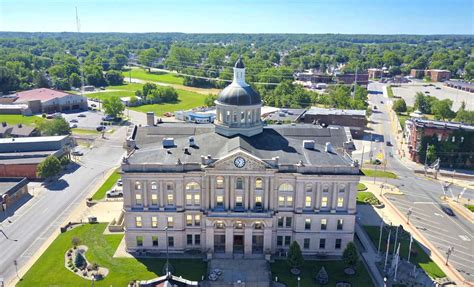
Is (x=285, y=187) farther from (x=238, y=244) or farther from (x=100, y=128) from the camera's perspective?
(x=100, y=128)

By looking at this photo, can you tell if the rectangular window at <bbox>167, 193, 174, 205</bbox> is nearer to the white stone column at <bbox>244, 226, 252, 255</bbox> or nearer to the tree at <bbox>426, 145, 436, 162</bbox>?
the white stone column at <bbox>244, 226, 252, 255</bbox>

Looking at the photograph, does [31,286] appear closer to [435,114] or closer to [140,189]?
[140,189]

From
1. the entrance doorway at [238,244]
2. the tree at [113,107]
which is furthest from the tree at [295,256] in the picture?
the tree at [113,107]

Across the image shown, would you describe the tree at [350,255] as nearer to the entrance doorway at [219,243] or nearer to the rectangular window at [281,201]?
the rectangular window at [281,201]

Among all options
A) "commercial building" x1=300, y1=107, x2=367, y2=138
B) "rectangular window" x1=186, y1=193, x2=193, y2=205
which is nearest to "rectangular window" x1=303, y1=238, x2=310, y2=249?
"rectangular window" x1=186, y1=193, x2=193, y2=205

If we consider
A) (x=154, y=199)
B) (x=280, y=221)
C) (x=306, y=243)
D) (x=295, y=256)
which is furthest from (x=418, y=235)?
(x=154, y=199)

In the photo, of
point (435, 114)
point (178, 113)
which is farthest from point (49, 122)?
point (435, 114)

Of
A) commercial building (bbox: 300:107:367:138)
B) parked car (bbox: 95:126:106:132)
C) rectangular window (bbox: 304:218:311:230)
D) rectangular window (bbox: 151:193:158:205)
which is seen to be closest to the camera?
rectangular window (bbox: 151:193:158:205)
